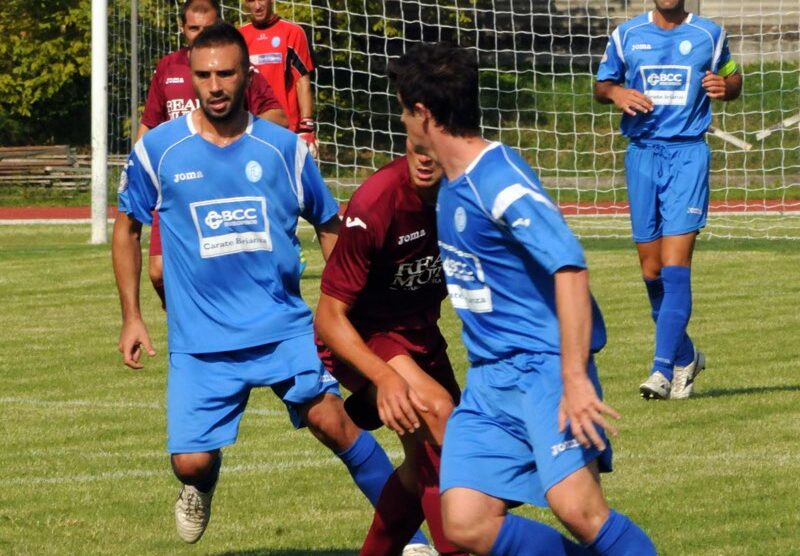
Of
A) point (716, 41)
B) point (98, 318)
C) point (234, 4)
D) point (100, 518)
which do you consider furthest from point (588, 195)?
point (100, 518)

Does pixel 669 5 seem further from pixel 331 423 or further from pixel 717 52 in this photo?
pixel 331 423

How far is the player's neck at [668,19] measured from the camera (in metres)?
9.42

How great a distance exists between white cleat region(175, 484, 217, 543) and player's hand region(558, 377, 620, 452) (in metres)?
2.10

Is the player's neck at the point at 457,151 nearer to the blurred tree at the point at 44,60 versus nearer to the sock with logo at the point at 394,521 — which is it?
the sock with logo at the point at 394,521

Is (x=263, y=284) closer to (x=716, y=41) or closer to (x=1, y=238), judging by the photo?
(x=716, y=41)

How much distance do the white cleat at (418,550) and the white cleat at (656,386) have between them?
3.32m

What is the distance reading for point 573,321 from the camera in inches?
162

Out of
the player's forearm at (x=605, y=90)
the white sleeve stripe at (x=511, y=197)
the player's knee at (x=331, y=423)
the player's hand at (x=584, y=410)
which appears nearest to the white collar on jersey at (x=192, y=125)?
the player's knee at (x=331, y=423)

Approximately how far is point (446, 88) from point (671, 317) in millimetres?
4715

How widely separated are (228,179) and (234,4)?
49.0 feet

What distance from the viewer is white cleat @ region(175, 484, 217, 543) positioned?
5.86 metres

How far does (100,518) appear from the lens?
6391mm

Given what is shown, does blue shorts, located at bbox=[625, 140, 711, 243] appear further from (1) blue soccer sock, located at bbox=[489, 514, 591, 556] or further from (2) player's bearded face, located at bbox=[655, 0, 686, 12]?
(1) blue soccer sock, located at bbox=[489, 514, 591, 556]

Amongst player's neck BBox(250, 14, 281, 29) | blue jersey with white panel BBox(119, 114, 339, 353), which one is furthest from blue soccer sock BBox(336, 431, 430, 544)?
player's neck BBox(250, 14, 281, 29)
